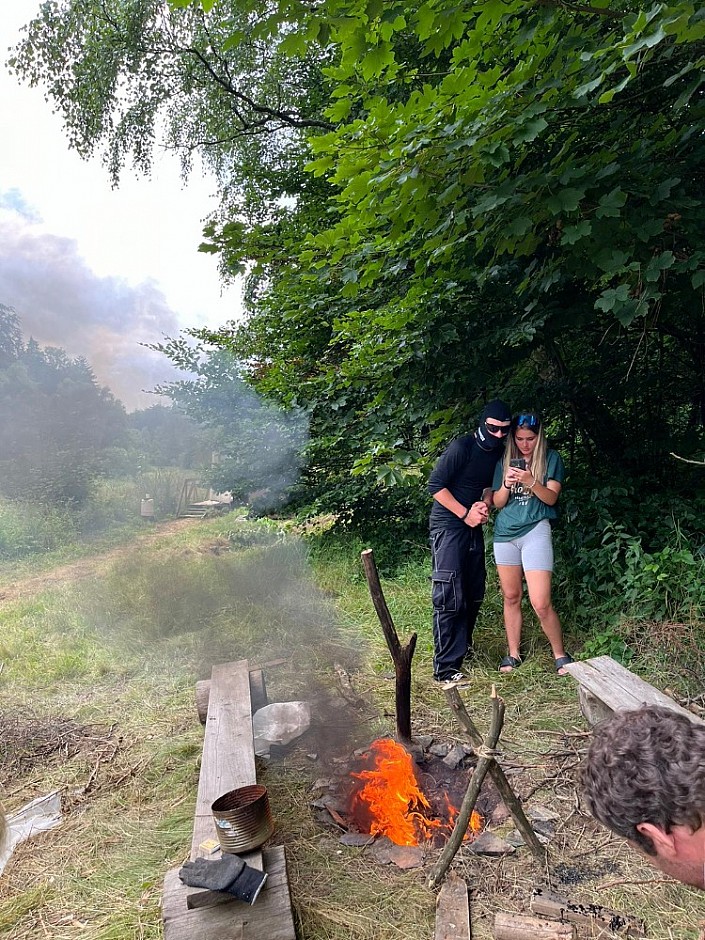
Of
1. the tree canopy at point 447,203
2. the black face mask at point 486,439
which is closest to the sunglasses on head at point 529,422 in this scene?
the black face mask at point 486,439

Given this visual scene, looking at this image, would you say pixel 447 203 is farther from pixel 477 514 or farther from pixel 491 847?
pixel 491 847

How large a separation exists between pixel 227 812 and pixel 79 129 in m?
9.73

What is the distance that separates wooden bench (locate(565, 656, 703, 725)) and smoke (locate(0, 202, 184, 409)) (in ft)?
27.0

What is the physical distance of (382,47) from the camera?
2428mm

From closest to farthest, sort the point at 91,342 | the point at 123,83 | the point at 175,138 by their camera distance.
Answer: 1. the point at 123,83
2. the point at 175,138
3. the point at 91,342

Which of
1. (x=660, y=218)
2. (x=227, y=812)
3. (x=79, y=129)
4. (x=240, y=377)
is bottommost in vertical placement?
(x=227, y=812)

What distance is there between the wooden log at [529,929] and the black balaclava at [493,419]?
2.66m

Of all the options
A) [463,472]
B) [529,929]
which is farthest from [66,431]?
[529,929]

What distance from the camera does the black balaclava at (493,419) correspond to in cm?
396

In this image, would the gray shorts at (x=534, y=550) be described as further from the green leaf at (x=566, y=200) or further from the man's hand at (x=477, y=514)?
the green leaf at (x=566, y=200)

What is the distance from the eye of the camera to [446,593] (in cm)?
404

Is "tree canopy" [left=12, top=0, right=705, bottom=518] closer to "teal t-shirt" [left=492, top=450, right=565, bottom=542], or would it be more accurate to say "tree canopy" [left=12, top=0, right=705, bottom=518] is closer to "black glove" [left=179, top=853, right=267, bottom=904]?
"teal t-shirt" [left=492, top=450, right=565, bottom=542]

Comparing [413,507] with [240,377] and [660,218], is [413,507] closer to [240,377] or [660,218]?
[240,377]

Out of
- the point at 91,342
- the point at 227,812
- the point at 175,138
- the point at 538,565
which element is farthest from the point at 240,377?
the point at 227,812
